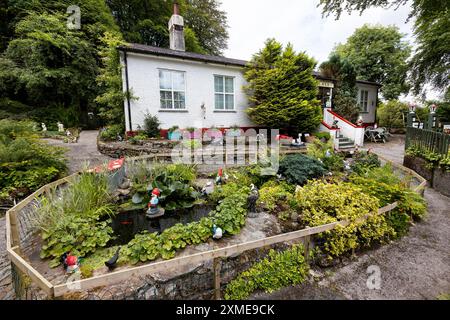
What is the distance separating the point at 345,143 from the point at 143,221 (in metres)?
9.76

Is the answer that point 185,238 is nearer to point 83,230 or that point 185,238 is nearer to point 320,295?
point 83,230

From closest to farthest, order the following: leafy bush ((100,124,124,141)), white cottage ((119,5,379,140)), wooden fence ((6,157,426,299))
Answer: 1. wooden fence ((6,157,426,299))
2. white cottage ((119,5,379,140))
3. leafy bush ((100,124,124,141))

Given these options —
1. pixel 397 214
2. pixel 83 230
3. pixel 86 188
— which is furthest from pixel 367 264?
pixel 86 188

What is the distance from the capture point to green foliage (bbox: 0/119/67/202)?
169 inches

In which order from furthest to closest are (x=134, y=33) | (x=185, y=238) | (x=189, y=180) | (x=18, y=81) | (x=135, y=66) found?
(x=134, y=33)
(x=18, y=81)
(x=135, y=66)
(x=189, y=180)
(x=185, y=238)

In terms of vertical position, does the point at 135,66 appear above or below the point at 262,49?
below

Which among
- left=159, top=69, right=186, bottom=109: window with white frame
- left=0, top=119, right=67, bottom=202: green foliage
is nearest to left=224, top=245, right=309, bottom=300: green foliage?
left=0, top=119, right=67, bottom=202: green foliage

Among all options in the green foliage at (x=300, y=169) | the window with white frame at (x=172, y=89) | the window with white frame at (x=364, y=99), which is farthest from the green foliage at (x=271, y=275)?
the window with white frame at (x=364, y=99)

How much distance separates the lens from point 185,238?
2.88 meters

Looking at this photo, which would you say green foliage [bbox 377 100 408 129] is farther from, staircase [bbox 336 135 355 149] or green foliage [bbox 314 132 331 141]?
green foliage [bbox 314 132 331 141]

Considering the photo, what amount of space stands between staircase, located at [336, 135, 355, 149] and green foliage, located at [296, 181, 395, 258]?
256 inches

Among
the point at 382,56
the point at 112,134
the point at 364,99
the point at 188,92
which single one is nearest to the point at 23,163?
the point at 112,134

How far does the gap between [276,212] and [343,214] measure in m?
1.18

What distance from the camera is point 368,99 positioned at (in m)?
15.3
